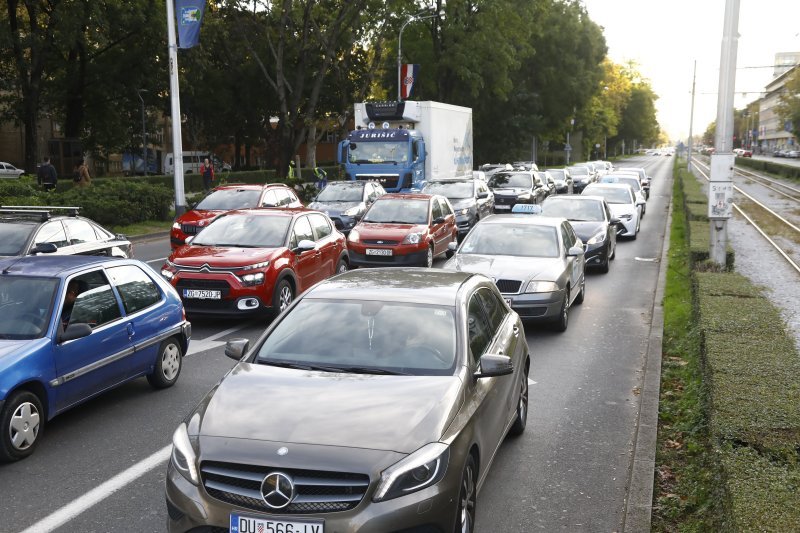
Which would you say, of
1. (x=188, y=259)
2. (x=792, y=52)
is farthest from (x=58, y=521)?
(x=792, y=52)

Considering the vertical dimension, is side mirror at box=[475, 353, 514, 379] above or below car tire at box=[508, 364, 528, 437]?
above

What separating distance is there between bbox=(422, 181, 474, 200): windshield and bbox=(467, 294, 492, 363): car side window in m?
18.3

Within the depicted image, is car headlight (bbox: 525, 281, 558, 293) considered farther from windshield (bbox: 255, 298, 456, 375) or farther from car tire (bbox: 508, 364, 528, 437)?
windshield (bbox: 255, 298, 456, 375)

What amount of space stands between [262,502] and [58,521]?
1882mm

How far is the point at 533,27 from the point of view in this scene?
5291 cm

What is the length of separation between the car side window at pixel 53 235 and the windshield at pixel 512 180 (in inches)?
873

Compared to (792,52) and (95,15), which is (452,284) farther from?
(792,52)

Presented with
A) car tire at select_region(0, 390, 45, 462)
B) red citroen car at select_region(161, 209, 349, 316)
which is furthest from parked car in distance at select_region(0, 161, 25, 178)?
car tire at select_region(0, 390, 45, 462)

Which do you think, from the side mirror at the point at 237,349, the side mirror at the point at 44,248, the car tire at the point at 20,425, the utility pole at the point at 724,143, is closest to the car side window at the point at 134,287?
the car tire at the point at 20,425

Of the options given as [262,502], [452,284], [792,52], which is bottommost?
[262,502]

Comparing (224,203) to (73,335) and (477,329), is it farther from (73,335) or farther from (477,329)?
(477,329)

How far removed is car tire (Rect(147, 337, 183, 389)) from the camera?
314 inches

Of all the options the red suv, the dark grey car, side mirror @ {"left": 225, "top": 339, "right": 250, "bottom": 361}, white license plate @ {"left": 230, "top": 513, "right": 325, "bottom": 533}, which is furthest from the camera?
the red suv

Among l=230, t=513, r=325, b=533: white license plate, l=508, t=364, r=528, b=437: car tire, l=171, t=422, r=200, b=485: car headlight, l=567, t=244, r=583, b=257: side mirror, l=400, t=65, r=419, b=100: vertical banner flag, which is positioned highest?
l=400, t=65, r=419, b=100: vertical banner flag
